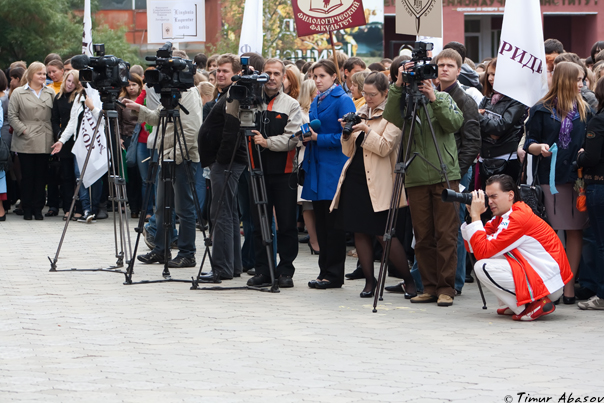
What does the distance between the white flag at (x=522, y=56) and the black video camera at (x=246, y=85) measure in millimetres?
2270

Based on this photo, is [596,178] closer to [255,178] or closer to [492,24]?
[255,178]

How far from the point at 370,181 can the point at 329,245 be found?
35.6 inches

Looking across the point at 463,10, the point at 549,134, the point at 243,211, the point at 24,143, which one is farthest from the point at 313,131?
the point at 463,10

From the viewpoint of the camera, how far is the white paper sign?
16.0 m

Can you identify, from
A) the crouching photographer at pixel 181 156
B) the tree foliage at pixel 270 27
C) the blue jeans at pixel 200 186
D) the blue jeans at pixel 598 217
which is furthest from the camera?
the tree foliage at pixel 270 27

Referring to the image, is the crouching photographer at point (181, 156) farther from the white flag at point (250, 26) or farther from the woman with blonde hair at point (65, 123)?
the woman with blonde hair at point (65, 123)

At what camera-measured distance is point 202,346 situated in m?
6.15

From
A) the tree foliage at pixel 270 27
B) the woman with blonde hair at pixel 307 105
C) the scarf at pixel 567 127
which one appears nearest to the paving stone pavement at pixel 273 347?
the scarf at pixel 567 127

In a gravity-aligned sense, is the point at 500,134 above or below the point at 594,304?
above

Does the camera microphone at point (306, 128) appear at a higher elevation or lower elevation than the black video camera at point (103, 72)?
lower

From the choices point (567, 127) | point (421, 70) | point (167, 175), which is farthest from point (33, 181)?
point (567, 127)

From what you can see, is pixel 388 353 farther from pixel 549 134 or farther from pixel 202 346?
pixel 549 134

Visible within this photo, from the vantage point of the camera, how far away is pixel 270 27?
25094 millimetres

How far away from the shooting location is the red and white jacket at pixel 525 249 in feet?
23.1
